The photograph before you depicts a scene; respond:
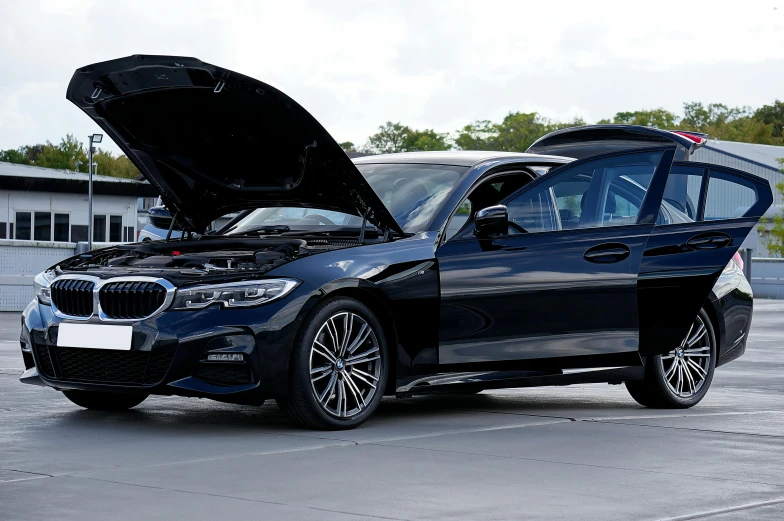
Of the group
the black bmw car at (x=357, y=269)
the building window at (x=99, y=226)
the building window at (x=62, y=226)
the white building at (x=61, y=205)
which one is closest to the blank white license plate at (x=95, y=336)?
the black bmw car at (x=357, y=269)

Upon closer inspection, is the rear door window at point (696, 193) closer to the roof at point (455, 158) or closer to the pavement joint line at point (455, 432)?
the roof at point (455, 158)

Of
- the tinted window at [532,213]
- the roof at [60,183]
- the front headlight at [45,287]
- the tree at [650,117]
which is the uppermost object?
the tree at [650,117]

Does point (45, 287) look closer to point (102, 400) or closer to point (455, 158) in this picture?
point (102, 400)

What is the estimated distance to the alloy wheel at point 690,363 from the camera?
372 inches

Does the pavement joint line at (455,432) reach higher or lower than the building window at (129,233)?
higher

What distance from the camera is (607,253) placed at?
860 cm

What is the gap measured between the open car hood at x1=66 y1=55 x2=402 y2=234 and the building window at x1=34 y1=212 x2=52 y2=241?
4847cm

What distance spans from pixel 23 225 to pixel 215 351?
165 feet

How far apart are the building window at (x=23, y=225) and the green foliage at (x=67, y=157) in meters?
60.3

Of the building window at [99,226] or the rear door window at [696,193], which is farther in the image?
the building window at [99,226]

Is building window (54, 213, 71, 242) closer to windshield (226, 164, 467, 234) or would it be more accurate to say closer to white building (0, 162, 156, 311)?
white building (0, 162, 156, 311)

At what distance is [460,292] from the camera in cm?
811

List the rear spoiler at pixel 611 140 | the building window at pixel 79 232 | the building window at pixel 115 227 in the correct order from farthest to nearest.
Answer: the building window at pixel 115 227
the building window at pixel 79 232
the rear spoiler at pixel 611 140

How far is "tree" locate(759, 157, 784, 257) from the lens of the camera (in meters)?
66.9
